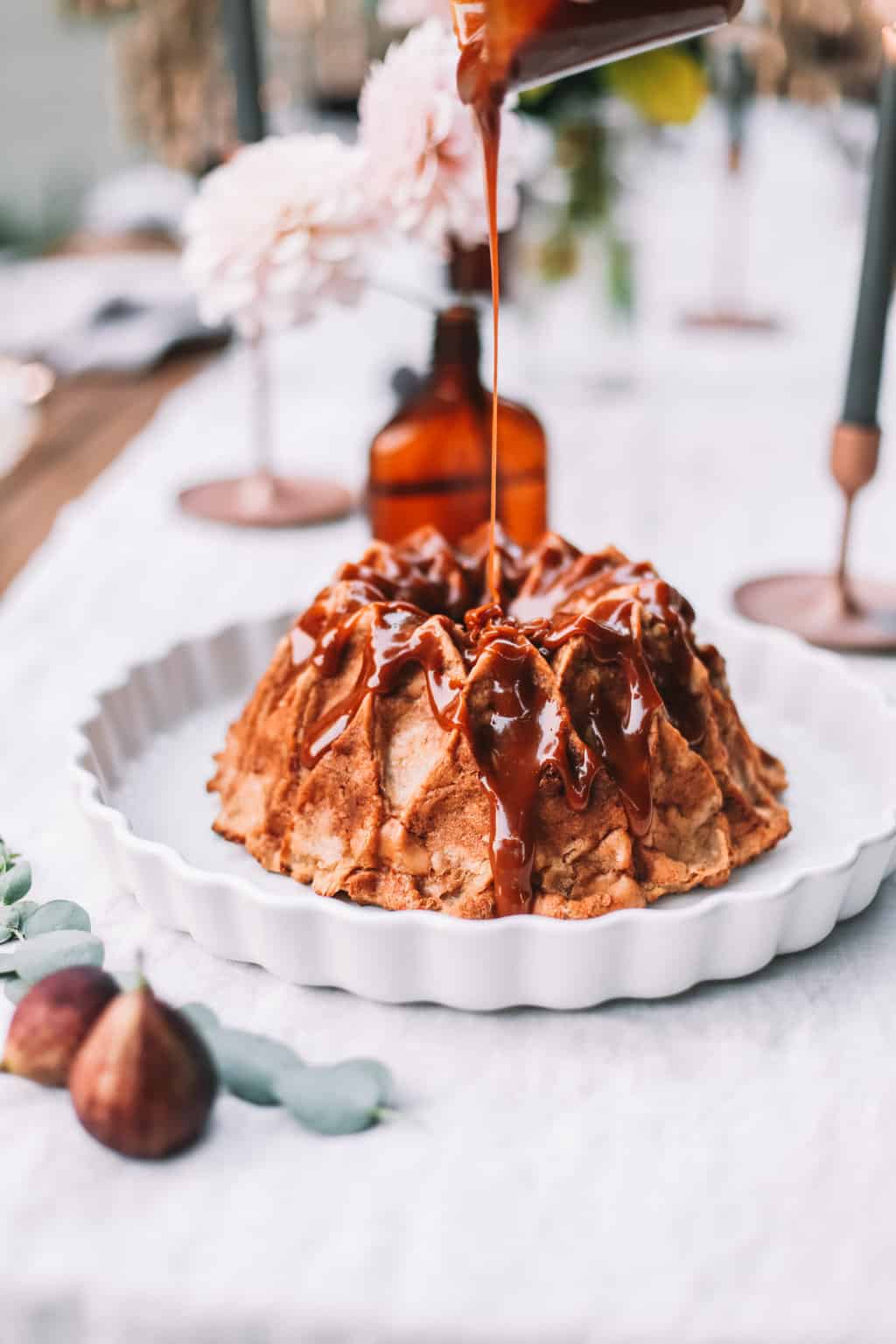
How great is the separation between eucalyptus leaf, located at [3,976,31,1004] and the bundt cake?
214 mm

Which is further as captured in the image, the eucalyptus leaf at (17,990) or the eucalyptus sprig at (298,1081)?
the eucalyptus leaf at (17,990)

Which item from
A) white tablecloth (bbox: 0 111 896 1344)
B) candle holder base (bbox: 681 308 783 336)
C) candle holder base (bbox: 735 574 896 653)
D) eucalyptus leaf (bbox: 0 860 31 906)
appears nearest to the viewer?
white tablecloth (bbox: 0 111 896 1344)

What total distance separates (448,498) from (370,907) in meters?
0.74

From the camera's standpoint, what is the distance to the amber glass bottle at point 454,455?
1.58 meters

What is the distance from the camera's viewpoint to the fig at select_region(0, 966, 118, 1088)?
845 mm

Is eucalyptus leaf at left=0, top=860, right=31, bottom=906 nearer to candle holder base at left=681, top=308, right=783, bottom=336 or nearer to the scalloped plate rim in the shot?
the scalloped plate rim

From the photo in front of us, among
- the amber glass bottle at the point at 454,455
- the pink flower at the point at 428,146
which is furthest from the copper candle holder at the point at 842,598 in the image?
the pink flower at the point at 428,146

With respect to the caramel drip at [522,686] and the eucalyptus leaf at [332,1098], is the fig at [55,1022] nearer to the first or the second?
the eucalyptus leaf at [332,1098]

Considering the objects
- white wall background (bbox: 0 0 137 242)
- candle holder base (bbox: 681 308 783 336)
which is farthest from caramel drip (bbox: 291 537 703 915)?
white wall background (bbox: 0 0 137 242)

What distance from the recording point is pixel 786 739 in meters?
1.37

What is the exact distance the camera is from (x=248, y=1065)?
84 centimetres

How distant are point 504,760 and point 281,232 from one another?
36.9 inches

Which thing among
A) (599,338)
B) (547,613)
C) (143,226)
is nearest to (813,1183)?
(547,613)

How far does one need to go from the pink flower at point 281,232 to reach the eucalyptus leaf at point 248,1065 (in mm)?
1087
